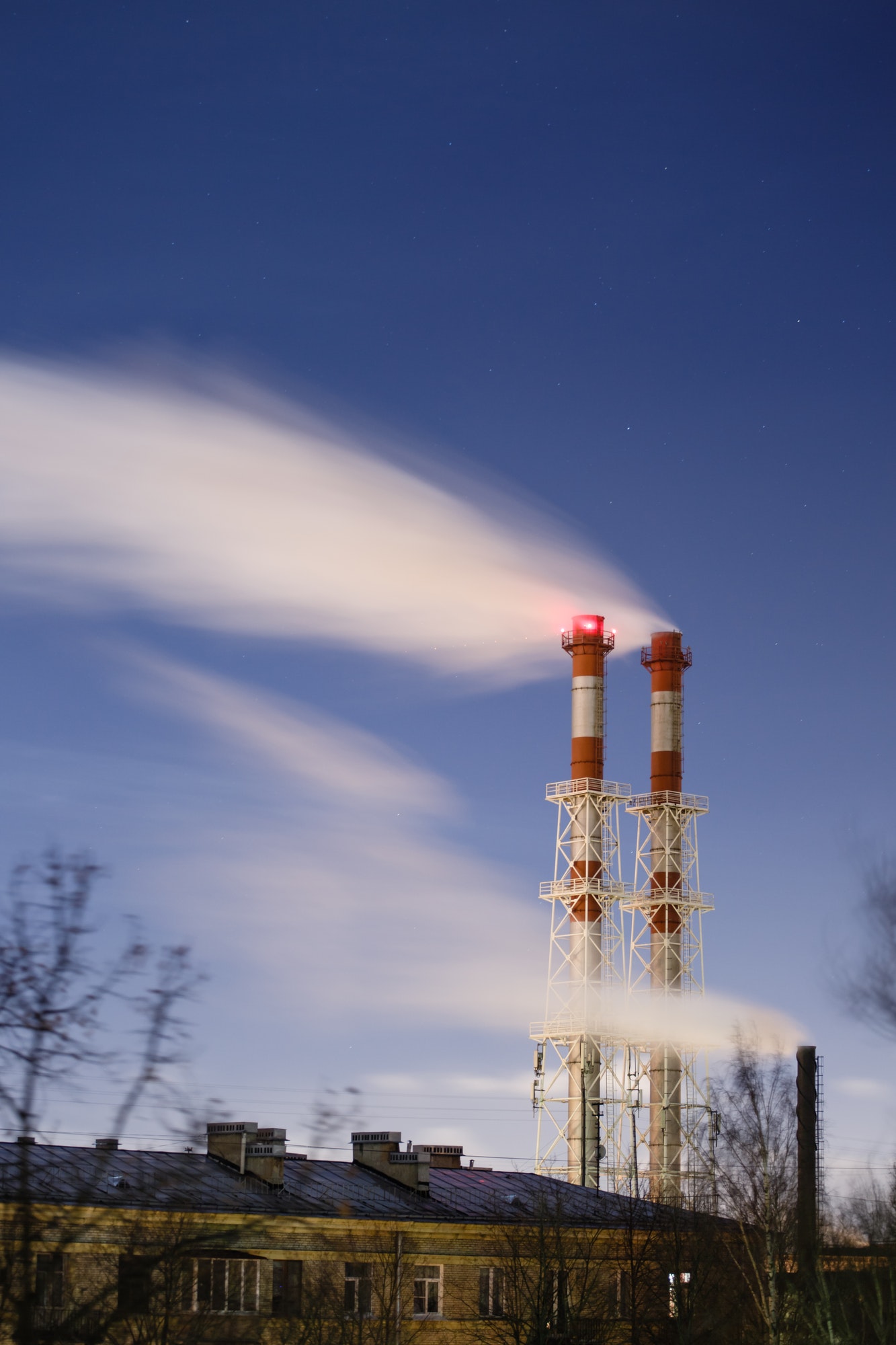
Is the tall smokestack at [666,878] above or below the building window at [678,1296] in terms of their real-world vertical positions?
above

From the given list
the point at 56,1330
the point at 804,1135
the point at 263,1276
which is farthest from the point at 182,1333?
the point at 56,1330

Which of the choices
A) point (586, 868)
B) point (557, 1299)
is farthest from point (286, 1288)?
point (586, 868)

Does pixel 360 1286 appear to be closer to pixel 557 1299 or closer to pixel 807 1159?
pixel 557 1299

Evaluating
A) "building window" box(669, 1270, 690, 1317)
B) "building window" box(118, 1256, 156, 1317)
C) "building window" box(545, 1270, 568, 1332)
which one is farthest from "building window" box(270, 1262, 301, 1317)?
"building window" box(118, 1256, 156, 1317)

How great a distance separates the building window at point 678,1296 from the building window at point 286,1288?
339 inches

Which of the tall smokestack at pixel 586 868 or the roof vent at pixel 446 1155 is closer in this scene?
the roof vent at pixel 446 1155

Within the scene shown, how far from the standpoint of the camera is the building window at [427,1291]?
3866 cm

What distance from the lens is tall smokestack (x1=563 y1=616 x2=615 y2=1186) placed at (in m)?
66.3

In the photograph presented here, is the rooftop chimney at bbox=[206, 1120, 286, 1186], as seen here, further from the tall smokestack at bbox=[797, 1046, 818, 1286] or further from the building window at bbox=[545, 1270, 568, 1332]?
the tall smokestack at bbox=[797, 1046, 818, 1286]

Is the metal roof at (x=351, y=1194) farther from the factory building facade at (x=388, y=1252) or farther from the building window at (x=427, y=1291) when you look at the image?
the building window at (x=427, y=1291)

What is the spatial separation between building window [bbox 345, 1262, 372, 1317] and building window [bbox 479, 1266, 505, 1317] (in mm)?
3300

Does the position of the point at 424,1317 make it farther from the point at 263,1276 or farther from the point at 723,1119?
the point at 723,1119

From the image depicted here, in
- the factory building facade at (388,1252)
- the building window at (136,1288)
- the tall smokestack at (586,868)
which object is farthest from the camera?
the tall smokestack at (586,868)

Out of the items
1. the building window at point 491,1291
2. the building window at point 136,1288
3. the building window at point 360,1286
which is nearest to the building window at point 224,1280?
the building window at point 360,1286
